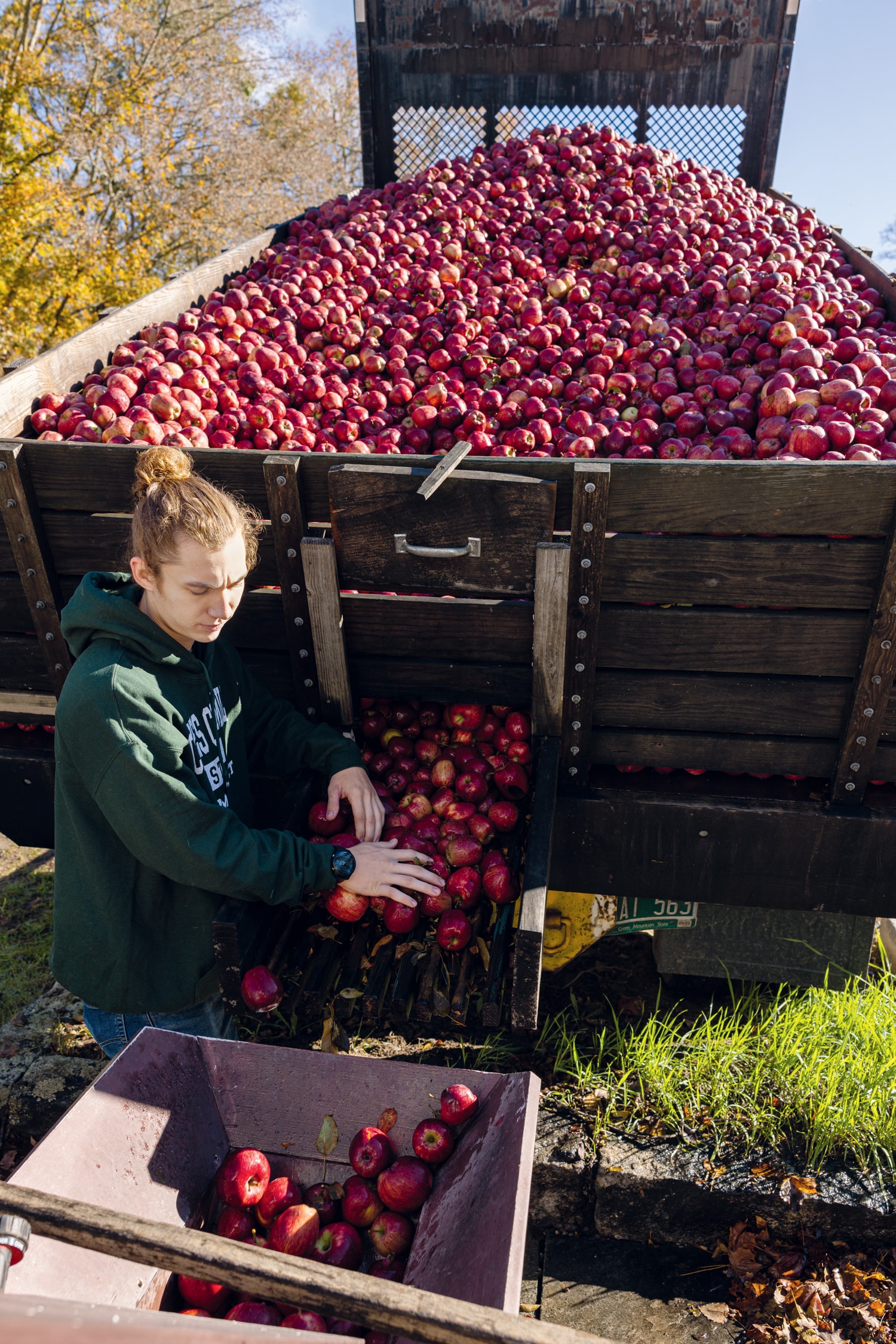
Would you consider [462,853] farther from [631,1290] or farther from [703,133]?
[703,133]

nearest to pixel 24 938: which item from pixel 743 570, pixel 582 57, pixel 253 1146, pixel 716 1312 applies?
pixel 253 1146

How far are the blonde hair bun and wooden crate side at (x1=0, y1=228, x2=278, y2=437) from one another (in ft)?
3.95

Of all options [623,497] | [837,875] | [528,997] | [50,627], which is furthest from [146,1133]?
[837,875]

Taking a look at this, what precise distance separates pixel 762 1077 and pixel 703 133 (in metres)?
6.60

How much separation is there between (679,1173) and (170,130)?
77.0 feet

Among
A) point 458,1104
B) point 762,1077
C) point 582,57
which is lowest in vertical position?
point 762,1077

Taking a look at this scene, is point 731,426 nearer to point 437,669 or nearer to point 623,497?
point 623,497

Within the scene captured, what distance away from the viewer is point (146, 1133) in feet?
6.08

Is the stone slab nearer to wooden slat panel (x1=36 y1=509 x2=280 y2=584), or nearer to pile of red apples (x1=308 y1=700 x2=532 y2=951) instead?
pile of red apples (x1=308 y1=700 x2=532 y2=951)

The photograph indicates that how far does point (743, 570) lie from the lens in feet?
7.80

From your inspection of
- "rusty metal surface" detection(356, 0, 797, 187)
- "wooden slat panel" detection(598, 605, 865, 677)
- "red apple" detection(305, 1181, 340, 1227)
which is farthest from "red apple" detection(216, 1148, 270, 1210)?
"rusty metal surface" detection(356, 0, 797, 187)

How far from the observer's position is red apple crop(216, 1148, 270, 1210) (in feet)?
6.26

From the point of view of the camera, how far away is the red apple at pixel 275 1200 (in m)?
1.94

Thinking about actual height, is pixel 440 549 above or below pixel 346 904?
above
